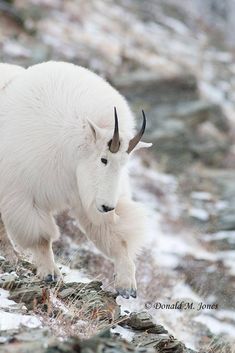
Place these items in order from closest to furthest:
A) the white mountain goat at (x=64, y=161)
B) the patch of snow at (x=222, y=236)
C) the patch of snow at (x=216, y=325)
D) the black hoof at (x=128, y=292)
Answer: the white mountain goat at (x=64, y=161) < the black hoof at (x=128, y=292) < the patch of snow at (x=216, y=325) < the patch of snow at (x=222, y=236)

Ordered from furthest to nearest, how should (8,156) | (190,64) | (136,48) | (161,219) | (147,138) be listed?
(190,64), (136,48), (147,138), (161,219), (8,156)

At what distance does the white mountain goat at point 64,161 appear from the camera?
5133mm

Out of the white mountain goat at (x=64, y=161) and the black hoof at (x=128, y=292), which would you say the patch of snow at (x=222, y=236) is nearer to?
the white mountain goat at (x=64, y=161)

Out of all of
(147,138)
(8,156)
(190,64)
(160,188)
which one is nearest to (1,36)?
(147,138)

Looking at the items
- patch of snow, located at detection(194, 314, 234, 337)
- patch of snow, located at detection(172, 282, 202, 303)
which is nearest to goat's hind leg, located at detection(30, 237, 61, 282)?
patch of snow, located at detection(194, 314, 234, 337)

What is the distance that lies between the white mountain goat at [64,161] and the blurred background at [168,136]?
766 mm

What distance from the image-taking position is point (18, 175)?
535cm

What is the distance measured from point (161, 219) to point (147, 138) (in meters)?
3.82

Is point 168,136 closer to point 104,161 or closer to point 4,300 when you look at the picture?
point 104,161

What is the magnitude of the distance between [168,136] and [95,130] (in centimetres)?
1042

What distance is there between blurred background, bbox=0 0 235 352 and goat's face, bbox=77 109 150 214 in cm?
124

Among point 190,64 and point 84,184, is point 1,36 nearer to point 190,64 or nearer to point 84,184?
point 190,64

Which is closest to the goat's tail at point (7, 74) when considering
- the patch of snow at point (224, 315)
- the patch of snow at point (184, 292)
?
the patch of snow at point (184, 292)

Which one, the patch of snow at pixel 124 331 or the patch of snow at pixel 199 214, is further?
the patch of snow at pixel 199 214
